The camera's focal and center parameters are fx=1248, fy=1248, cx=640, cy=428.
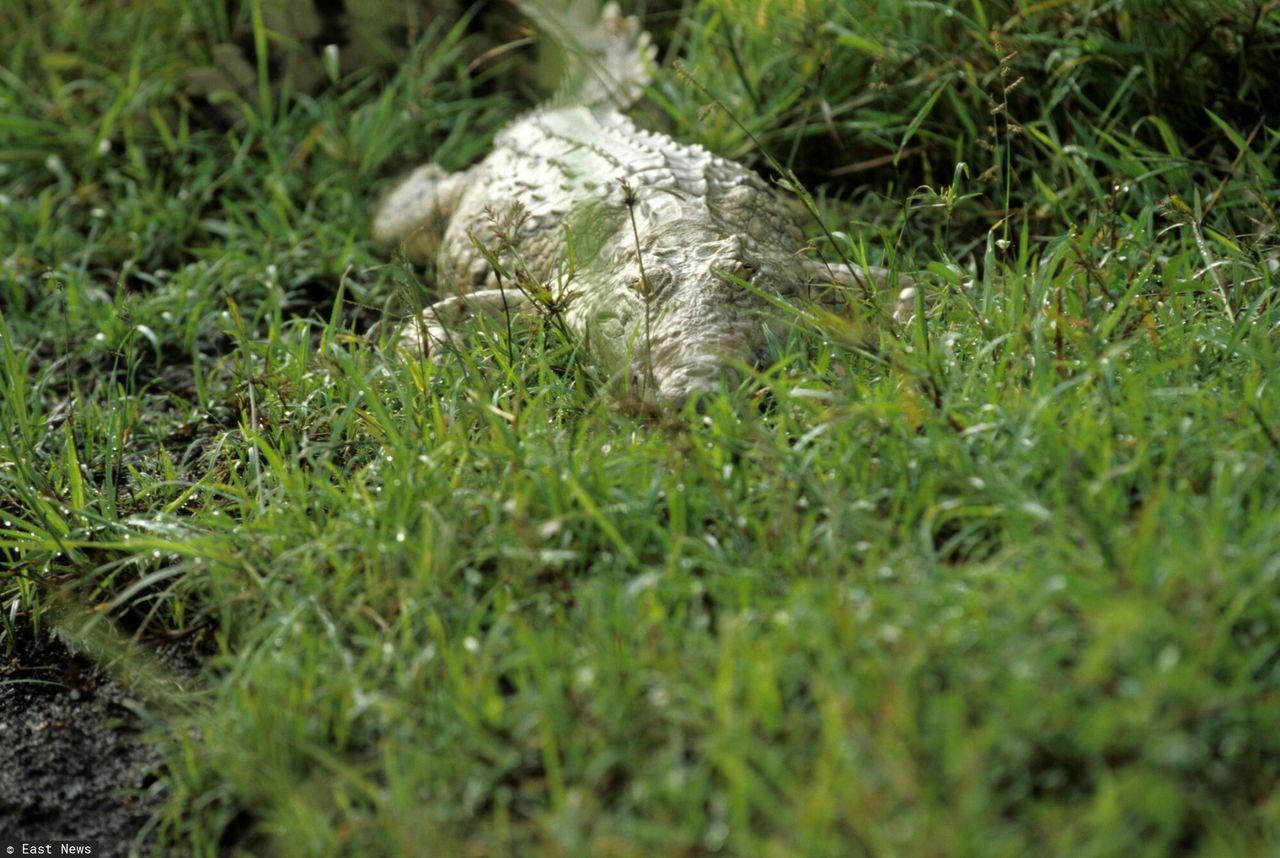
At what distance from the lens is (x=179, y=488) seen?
320 cm

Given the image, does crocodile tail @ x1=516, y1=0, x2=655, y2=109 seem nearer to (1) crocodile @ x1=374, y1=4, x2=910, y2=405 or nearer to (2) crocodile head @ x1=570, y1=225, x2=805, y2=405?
(1) crocodile @ x1=374, y1=4, x2=910, y2=405

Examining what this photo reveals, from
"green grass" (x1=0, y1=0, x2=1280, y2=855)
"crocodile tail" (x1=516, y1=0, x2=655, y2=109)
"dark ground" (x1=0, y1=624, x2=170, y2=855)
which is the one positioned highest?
"crocodile tail" (x1=516, y1=0, x2=655, y2=109)

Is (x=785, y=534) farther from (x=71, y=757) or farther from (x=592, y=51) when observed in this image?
(x=592, y=51)

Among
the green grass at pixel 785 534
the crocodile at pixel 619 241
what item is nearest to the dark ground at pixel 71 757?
the green grass at pixel 785 534

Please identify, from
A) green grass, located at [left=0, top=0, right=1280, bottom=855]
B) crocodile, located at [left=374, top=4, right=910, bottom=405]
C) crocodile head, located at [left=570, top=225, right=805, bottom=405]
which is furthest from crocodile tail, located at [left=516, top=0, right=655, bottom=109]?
crocodile head, located at [left=570, top=225, right=805, bottom=405]

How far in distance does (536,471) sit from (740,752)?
0.87 metres

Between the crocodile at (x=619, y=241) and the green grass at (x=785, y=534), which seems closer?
the green grass at (x=785, y=534)

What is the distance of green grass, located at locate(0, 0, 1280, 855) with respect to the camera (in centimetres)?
191

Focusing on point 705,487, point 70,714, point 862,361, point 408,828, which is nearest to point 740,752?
point 408,828

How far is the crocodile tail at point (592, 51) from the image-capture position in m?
4.58

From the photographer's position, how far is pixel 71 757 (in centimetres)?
257

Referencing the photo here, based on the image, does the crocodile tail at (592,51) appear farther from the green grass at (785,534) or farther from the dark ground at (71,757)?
the dark ground at (71,757)

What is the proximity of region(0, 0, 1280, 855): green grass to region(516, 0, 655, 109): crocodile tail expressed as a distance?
85cm

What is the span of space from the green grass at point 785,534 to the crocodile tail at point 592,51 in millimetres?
845
